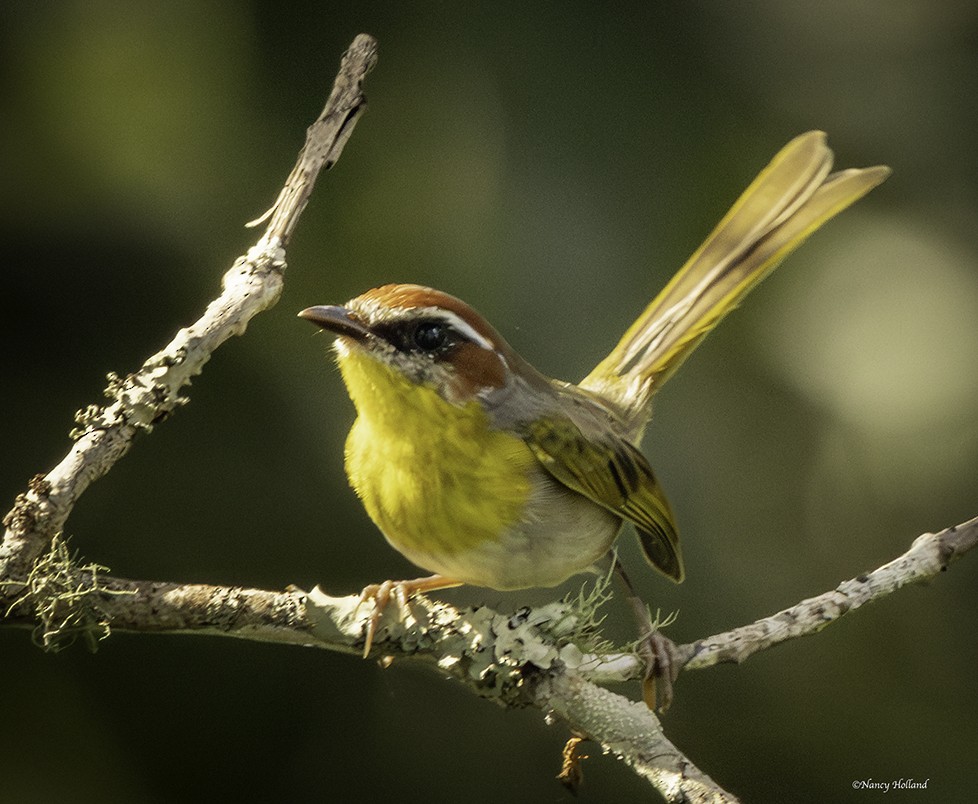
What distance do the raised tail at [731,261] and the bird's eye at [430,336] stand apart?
29.1 inches

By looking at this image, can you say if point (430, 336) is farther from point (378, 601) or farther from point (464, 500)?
point (378, 601)

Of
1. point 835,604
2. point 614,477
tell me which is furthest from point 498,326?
point 835,604

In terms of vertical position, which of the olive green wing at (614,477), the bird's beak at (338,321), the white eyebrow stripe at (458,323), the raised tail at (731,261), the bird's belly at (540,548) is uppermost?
the raised tail at (731,261)

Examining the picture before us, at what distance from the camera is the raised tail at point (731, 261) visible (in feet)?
6.89

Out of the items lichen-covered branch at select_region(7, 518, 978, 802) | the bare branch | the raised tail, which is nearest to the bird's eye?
lichen-covered branch at select_region(7, 518, 978, 802)

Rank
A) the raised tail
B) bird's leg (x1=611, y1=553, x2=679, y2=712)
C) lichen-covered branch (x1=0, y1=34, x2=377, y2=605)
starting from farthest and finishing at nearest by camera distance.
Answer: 1. the raised tail
2. bird's leg (x1=611, y1=553, x2=679, y2=712)
3. lichen-covered branch (x1=0, y1=34, x2=377, y2=605)

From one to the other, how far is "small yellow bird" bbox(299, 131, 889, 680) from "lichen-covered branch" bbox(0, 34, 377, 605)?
0.08 metres

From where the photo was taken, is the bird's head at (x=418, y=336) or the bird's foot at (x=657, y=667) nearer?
the bird's head at (x=418, y=336)

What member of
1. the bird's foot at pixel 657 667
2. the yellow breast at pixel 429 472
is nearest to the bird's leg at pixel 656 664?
the bird's foot at pixel 657 667

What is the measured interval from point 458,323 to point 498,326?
0.85 m

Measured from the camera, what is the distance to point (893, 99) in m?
2.75

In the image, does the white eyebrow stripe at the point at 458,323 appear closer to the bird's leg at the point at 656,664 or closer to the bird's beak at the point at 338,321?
the bird's beak at the point at 338,321

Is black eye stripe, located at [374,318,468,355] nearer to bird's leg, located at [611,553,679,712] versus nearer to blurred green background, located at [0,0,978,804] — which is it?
bird's leg, located at [611,553,679,712]

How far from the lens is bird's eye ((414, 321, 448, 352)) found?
1624mm
